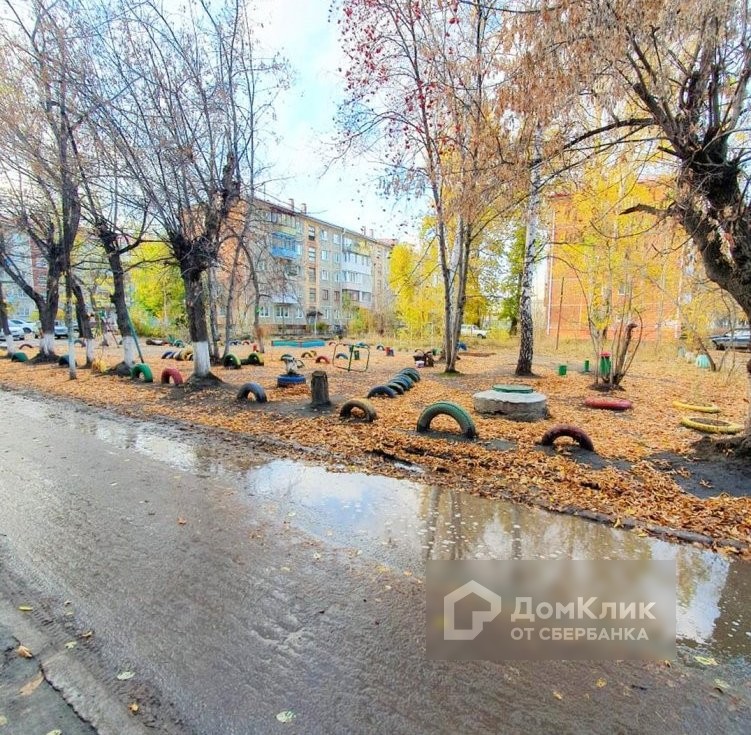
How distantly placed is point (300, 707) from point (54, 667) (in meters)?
1.24

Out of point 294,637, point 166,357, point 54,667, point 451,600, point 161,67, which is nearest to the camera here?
point 54,667

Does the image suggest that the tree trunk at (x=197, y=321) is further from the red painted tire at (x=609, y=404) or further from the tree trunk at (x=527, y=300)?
the tree trunk at (x=527, y=300)

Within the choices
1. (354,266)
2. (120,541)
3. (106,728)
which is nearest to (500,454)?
(120,541)

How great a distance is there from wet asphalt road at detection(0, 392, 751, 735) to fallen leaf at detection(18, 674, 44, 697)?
0.23ft

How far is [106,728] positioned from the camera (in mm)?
1669

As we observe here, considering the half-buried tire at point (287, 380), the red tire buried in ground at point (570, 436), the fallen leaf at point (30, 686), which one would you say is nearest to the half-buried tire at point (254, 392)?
the half-buried tire at point (287, 380)

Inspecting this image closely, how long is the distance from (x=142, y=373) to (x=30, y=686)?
1056cm

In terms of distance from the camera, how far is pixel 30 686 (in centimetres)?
188

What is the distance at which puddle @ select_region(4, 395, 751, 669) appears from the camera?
244 cm

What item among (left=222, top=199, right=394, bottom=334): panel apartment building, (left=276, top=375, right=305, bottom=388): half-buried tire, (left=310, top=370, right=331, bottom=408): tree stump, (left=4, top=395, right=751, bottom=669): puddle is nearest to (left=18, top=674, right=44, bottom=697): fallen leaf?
(left=4, top=395, right=751, bottom=669): puddle

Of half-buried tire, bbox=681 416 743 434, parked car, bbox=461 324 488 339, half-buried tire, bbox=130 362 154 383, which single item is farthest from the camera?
parked car, bbox=461 324 488 339

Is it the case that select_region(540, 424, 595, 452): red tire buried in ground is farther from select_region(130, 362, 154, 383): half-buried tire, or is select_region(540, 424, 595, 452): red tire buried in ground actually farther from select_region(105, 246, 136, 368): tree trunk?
select_region(105, 246, 136, 368): tree trunk

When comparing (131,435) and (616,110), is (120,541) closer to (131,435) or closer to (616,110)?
(131,435)

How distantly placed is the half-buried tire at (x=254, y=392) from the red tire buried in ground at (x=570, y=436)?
16.9ft
